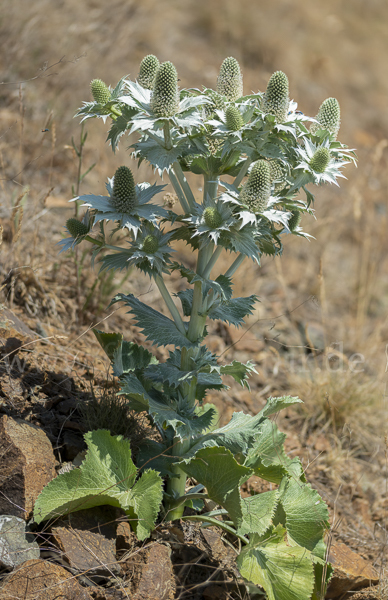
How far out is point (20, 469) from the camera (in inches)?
78.3

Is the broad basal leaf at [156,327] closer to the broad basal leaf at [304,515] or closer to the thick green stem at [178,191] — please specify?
the thick green stem at [178,191]

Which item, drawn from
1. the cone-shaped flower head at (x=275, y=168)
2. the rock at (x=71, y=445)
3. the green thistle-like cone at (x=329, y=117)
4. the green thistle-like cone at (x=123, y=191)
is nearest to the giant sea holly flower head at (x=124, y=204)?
the green thistle-like cone at (x=123, y=191)

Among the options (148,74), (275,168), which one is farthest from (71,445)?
(148,74)

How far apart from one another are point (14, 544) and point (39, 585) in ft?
0.62

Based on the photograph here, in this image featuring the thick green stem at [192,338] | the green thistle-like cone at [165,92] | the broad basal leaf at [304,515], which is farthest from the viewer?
the broad basal leaf at [304,515]

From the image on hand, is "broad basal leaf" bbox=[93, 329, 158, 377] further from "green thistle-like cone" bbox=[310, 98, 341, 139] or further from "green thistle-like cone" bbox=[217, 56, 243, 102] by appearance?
"green thistle-like cone" bbox=[310, 98, 341, 139]

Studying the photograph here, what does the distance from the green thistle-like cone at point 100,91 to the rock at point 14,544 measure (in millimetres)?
1629

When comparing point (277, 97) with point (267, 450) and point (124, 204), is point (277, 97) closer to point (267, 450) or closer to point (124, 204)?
point (124, 204)

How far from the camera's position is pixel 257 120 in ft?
5.91

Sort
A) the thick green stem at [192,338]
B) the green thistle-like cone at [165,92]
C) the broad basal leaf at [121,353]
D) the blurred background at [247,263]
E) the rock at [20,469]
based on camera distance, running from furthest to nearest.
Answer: the blurred background at [247,263] → the broad basal leaf at [121,353] → the thick green stem at [192,338] → the rock at [20,469] → the green thistle-like cone at [165,92]

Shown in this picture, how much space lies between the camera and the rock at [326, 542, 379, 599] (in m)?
2.31

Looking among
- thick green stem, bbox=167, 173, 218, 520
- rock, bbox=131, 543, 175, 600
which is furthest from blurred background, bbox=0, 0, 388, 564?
rock, bbox=131, 543, 175, 600

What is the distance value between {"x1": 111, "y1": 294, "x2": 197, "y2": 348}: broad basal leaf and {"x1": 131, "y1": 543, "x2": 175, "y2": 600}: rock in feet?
2.82

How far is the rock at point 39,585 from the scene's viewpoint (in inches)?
68.7
